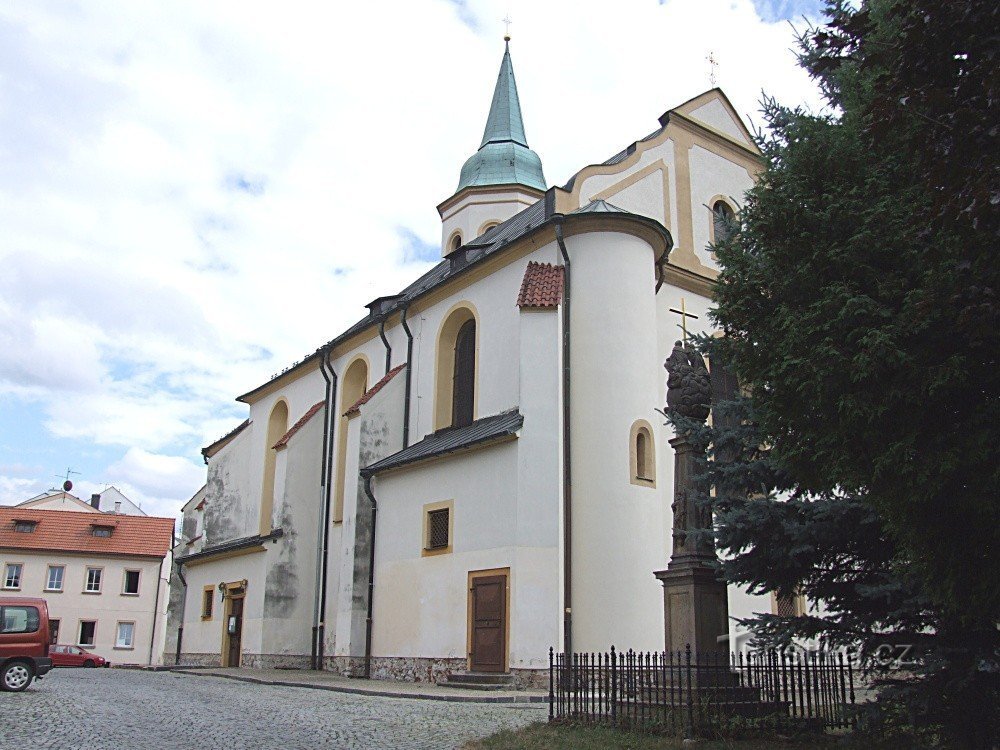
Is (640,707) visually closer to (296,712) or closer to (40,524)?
(296,712)

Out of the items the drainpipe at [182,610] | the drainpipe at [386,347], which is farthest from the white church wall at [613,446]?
the drainpipe at [182,610]

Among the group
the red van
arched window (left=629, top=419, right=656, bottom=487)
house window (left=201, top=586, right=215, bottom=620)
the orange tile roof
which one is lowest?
the red van

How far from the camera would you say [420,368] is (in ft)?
77.5

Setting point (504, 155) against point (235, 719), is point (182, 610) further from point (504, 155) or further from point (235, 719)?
point (235, 719)

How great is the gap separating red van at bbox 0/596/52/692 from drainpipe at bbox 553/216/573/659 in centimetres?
875

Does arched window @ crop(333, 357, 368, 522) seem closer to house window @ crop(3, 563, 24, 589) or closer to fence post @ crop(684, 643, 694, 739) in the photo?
fence post @ crop(684, 643, 694, 739)

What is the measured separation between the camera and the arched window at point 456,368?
22.2m

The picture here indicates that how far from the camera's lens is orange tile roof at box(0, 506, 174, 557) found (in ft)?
Result: 151

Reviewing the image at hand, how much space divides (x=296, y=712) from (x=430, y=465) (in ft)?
27.4

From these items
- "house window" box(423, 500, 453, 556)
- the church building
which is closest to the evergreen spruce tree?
the church building

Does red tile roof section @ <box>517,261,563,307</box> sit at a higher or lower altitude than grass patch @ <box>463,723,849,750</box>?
higher

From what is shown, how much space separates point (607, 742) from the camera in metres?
8.91

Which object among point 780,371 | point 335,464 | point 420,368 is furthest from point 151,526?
point 780,371

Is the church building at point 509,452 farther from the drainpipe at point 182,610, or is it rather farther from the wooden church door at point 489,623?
the drainpipe at point 182,610
